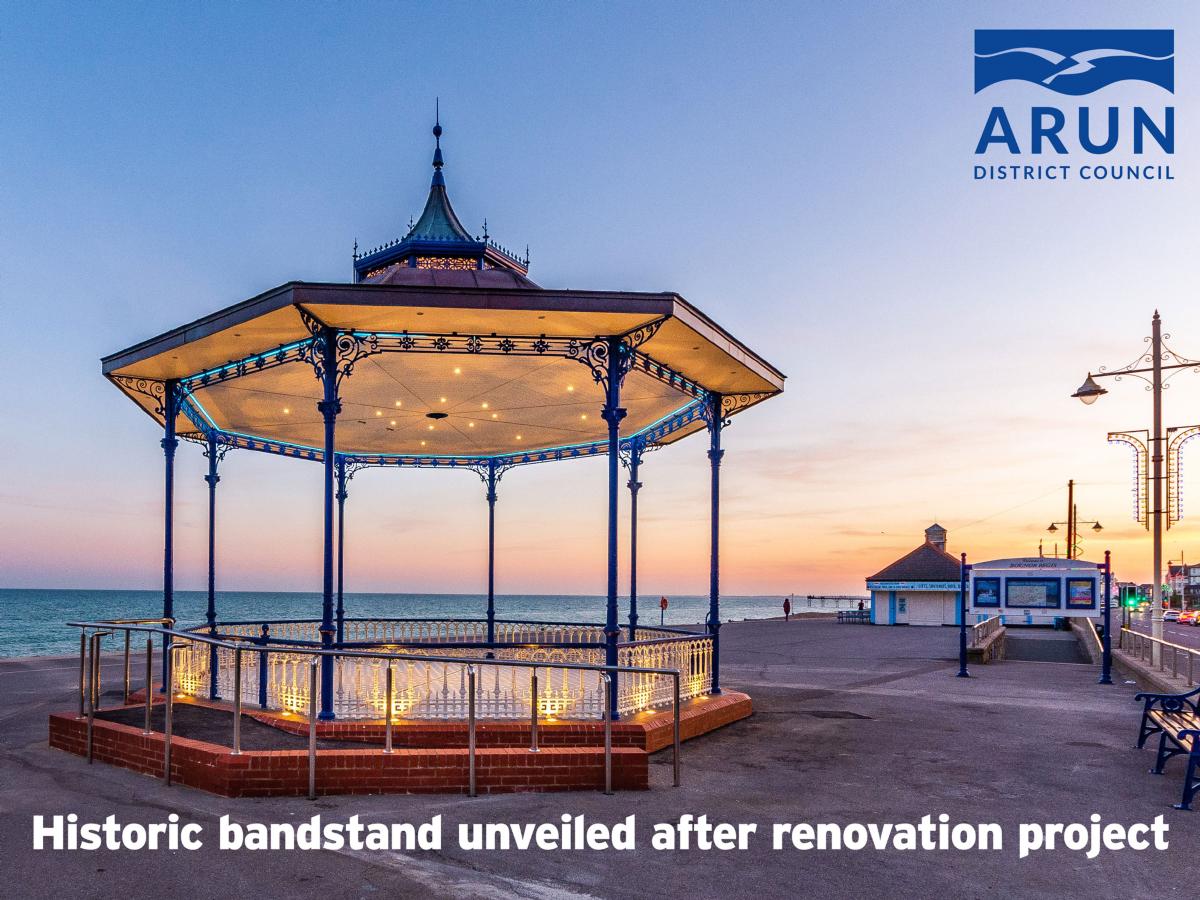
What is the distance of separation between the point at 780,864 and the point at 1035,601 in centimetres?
3428

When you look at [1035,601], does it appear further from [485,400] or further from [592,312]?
[592,312]

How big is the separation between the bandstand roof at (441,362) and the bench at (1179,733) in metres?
5.89

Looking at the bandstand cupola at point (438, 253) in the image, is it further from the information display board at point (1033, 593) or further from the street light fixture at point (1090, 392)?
the information display board at point (1033, 593)

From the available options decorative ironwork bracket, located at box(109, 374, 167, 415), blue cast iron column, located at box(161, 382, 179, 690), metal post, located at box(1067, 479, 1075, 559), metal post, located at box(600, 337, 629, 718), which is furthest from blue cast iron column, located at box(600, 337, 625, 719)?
metal post, located at box(1067, 479, 1075, 559)

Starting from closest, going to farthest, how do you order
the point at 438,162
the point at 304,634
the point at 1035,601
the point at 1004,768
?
1. the point at 1004,768
2. the point at 304,634
3. the point at 438,162
4. the point at 1035,601

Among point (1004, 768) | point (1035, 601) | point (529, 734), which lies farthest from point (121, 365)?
point (1035, 601)

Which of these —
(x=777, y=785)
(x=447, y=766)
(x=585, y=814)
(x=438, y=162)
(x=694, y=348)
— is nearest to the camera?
(x=585, y=814)

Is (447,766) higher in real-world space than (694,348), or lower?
lower

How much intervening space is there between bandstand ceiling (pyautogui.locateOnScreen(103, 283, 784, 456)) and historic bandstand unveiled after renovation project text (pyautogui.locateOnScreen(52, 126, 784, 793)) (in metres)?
0.03

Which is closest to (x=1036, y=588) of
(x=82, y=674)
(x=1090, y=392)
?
(x=1090, y=392)

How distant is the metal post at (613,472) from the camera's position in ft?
29.8

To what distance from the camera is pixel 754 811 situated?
658 centimetres

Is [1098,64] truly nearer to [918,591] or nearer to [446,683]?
[446,683]

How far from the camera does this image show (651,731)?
877cm
